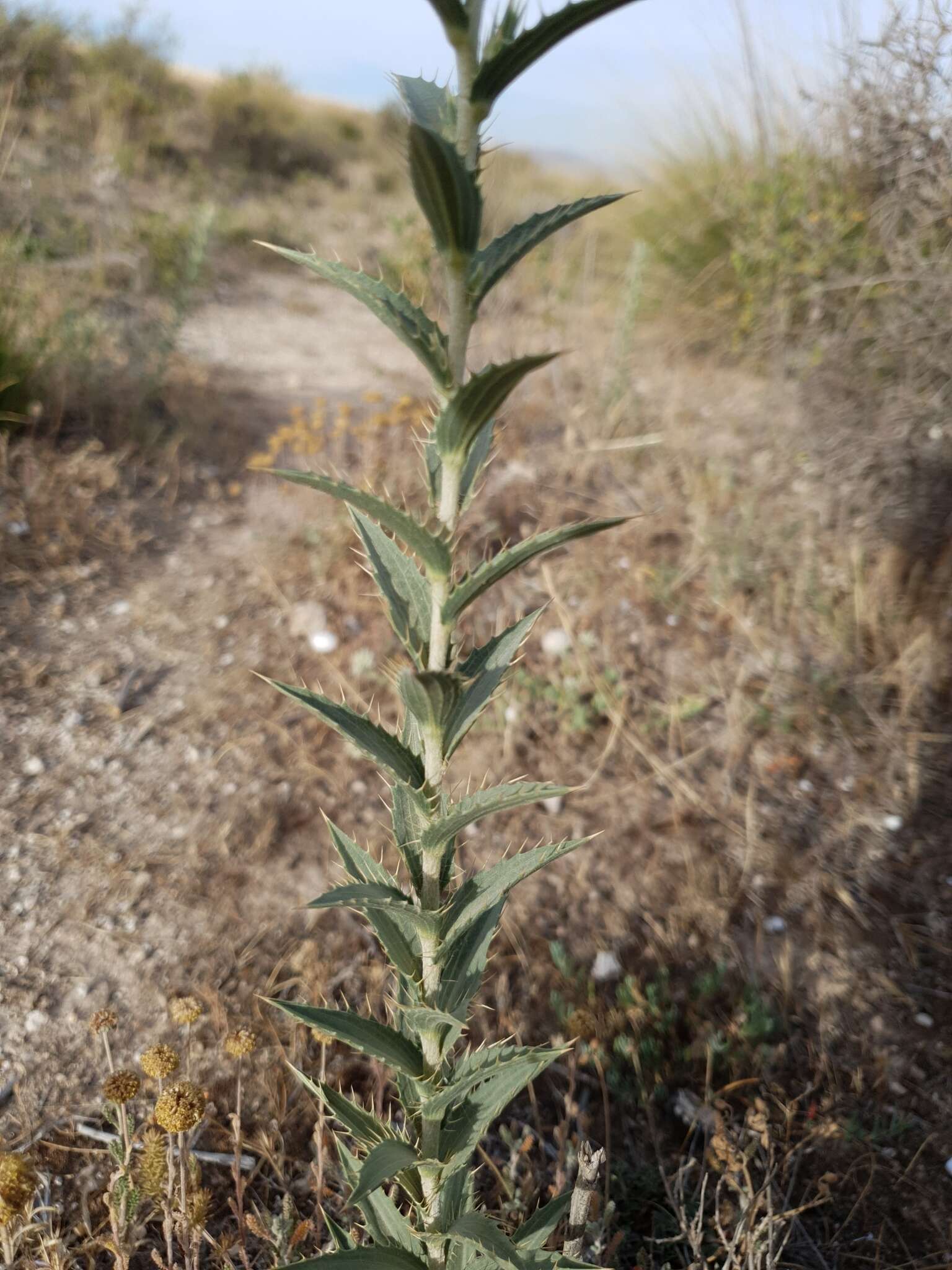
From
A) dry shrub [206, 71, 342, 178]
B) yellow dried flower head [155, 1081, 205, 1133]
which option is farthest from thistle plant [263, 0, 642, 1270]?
dry shrub [206, 71, 342, 178]

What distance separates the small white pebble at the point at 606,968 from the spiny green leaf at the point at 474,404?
163 cm

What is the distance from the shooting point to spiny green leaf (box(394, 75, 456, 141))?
0.78 meters

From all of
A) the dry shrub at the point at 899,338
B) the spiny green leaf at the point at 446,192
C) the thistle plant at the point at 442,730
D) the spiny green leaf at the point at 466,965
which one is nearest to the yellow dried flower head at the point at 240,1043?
the thistle plant at the point at 442,730

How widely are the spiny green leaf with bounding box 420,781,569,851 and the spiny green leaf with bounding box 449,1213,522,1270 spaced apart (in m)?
0.47

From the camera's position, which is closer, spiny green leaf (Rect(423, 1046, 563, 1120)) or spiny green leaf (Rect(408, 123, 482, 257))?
spiny green leaf (Rect(408, 123, 482, 257))

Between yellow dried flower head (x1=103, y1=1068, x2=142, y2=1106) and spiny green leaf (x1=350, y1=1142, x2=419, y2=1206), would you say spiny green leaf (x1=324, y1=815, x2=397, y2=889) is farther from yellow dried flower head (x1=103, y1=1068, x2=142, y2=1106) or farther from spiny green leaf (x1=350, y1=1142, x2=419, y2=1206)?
yellow dried flower head (x1=103, y1=1068, x2=142, y2=1106)

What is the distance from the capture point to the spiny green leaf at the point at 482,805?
0.87 metres

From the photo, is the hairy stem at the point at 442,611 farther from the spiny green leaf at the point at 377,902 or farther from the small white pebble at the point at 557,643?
the small white pebble at the point at 557,643

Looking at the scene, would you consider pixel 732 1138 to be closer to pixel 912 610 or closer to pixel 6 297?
pixel 912 610

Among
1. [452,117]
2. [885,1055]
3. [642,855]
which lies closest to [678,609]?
[642,855]

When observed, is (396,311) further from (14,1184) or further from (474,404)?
(14,1184)

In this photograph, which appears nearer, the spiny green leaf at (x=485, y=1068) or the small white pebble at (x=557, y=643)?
the spiny green leaf at (x=485, y=1068)

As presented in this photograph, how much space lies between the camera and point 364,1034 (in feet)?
3.28

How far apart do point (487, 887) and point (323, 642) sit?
1940mm
